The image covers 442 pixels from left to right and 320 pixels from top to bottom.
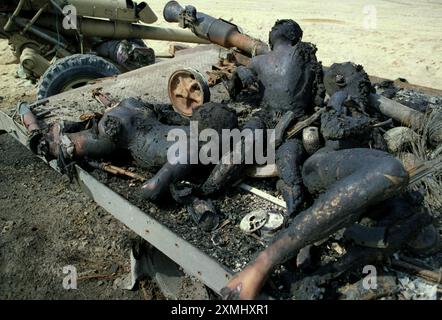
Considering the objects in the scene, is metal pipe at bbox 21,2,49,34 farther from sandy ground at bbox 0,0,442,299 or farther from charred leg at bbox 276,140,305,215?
charred leg at bbox 276,140,305,215

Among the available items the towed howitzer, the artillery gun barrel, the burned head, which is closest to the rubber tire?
the towed howitzer

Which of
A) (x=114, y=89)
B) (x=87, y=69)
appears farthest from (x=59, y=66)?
(x=114, y=89)

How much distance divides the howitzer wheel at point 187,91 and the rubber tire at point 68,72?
1760mm

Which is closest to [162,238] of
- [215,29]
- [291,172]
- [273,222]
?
[273,222]

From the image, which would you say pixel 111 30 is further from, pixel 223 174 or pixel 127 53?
pixel 223 174

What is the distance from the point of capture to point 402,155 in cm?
369

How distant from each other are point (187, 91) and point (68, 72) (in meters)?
2.00

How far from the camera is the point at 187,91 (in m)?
4.27

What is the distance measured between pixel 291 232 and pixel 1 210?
3073 millimetres

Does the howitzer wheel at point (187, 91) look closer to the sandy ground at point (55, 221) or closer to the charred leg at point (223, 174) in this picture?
the charred leg at point (223, 174)

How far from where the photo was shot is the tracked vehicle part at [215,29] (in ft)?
17.0

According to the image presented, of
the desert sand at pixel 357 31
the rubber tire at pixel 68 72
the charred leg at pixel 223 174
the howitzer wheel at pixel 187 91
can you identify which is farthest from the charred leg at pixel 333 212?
the desert sand at pixel 357 31

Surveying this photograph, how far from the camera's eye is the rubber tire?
18.0ft

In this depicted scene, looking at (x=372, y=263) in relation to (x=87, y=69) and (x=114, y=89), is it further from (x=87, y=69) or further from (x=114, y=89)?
(x=87, y=69)
